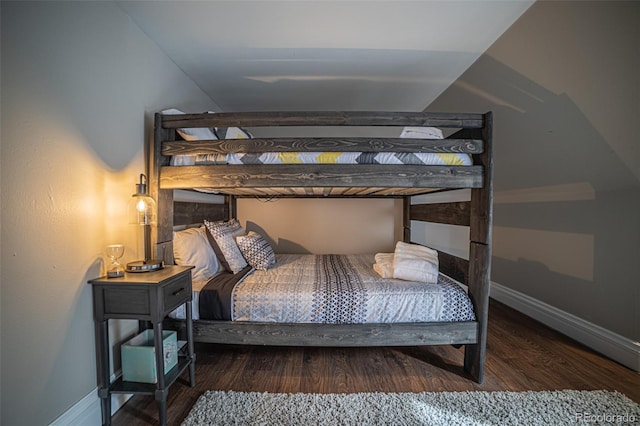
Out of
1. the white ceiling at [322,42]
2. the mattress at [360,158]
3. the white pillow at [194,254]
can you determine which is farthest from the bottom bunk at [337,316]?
the white ceiling at [322,42]

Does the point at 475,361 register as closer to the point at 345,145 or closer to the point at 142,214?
the point at 345,145

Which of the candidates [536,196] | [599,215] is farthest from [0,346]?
[536,196]

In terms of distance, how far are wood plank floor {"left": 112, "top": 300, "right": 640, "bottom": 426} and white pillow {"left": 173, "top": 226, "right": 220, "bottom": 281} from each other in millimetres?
636

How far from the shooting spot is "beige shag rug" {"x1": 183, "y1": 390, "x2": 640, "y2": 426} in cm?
126

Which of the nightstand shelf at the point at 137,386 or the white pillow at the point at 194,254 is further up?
the white pillow at the point at 194,254

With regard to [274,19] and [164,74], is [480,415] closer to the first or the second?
[274,19]

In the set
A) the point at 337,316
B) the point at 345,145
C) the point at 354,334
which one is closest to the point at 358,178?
the point at 345,145

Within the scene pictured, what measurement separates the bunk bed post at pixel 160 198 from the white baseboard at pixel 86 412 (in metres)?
0.80

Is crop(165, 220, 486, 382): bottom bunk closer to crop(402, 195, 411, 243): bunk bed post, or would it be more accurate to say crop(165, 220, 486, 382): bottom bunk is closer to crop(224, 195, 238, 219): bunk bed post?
crop(402, 195, 411, 243): bunk bed post

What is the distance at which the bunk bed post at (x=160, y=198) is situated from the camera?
5.50ft

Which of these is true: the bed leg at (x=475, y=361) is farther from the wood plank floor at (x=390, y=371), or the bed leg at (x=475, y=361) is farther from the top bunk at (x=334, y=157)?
the top bunk at (x=334, y=157)

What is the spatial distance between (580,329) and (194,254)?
313 centimetres

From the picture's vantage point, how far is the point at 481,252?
1.60 metres

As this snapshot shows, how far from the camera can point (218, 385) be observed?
1.54 metres
